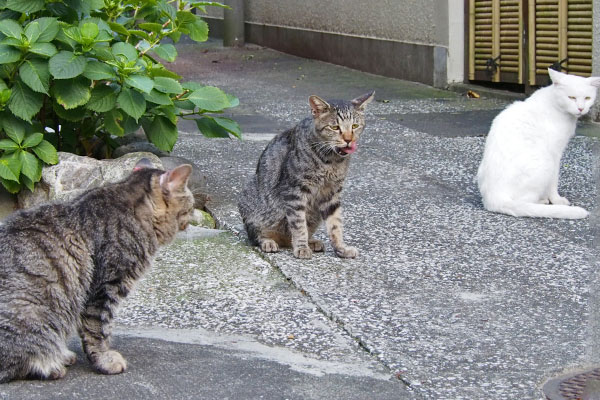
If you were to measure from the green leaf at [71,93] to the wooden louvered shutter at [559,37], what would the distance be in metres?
5.74

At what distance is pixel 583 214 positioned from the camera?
20.0 ft

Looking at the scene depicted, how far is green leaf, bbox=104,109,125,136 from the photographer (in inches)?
244

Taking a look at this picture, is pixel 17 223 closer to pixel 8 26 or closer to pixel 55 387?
pixel 55 387

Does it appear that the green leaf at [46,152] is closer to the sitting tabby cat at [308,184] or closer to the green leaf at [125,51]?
the green leaf at [125,51]

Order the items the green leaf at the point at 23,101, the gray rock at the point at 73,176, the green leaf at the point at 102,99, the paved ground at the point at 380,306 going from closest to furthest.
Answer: the paved ground at the point at 380,306 → the green leaf at the point at 23,101 → the green leaf at the point at 102,99 → the gray rock at the point at 73,176

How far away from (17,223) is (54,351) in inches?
21.3

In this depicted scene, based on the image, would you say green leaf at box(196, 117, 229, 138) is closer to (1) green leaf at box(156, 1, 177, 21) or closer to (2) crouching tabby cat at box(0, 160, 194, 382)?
(1) green leaf at box(156, 1, 177, 21)

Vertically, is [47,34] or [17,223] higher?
[47,34]

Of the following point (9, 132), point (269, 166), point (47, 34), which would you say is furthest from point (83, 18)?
point (269, 166)

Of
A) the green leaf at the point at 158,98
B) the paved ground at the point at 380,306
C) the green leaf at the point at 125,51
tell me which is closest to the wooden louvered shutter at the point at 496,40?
the paved ground at the point at 380,306

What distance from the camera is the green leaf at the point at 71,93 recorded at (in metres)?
5.86

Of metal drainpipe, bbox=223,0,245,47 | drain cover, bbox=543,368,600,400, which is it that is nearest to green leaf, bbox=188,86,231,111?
drain cover, bbox=543,368,600,400

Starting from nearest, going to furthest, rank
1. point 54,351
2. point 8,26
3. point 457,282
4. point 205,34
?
1. point 54,351
2. point 457,282
3. point 8,26
4. point 205,34

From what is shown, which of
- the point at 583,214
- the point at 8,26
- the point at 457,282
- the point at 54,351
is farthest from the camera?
the point at 583,214
